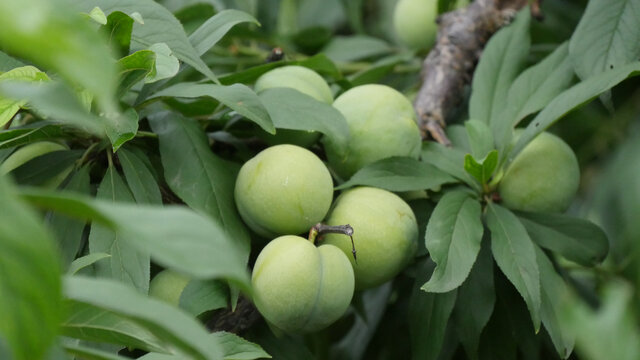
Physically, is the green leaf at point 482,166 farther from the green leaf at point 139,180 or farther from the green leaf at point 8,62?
the green leaf at point 8,62

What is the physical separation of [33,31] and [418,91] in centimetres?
94

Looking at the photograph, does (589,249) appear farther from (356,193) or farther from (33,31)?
(33,31)

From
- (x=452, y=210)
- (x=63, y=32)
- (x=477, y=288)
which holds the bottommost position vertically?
(x=477, y=288)

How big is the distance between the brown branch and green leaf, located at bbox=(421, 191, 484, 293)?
29 cm

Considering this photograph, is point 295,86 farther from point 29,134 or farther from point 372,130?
point 29,134

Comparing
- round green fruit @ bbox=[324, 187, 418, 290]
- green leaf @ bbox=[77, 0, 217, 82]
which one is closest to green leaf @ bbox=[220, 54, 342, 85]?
green leaf @ bbox=[77, 0, 217, 82]

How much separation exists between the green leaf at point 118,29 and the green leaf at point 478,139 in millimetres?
416

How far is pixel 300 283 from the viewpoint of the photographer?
0.68 metres

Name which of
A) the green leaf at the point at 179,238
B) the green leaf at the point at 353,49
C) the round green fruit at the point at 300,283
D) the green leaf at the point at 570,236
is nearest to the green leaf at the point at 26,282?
the green leaf at the point at 179,238

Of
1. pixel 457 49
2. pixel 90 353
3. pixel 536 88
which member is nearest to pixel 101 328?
pixel 90 353

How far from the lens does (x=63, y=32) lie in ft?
0.94

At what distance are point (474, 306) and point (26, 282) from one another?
60cm

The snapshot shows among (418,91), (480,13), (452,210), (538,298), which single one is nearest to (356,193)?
(452,210)

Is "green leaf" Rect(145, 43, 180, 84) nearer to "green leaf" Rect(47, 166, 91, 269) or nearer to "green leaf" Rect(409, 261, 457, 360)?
"green leaf" Rect(47, 166, 91, 269)
